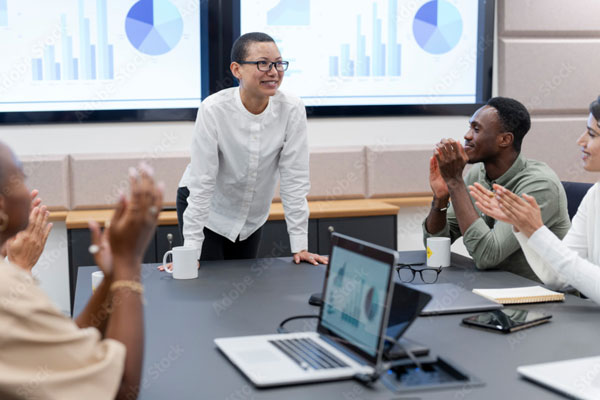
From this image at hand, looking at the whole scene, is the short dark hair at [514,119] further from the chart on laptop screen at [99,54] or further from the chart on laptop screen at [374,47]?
the chart on laptop screen at [99,54]

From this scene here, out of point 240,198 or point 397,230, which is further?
point 397,230

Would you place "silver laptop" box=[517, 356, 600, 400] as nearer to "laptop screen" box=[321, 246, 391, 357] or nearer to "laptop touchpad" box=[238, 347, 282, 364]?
"laptop screen" box=[321, 246, 391, 357]

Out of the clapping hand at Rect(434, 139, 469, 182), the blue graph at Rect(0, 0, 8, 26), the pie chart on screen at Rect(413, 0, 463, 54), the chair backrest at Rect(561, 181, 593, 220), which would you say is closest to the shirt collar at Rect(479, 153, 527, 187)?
the clapping hand at Rect(434, 139, 469, 182)

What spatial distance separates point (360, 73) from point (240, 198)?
159 cm

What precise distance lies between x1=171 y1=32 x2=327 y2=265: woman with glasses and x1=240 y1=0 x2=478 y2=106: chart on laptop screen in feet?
→ 4.31

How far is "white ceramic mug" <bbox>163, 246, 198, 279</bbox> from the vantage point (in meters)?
2.13

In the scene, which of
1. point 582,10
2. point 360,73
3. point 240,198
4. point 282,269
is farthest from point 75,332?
point 582,10

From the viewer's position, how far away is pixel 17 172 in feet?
3.66

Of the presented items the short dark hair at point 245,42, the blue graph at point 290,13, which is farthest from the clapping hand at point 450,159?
the blue graph at point 290,13

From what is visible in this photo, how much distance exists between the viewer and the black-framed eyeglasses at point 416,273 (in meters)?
2.09

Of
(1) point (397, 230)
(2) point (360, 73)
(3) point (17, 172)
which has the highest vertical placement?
(2) point (360, 73)

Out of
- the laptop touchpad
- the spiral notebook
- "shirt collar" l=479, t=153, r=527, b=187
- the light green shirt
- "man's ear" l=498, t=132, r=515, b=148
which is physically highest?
"man's ear" l=498, t=132, r=515, b=148

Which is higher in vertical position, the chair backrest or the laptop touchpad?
the chair backrest

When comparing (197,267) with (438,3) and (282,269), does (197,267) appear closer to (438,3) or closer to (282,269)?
(282,269)
